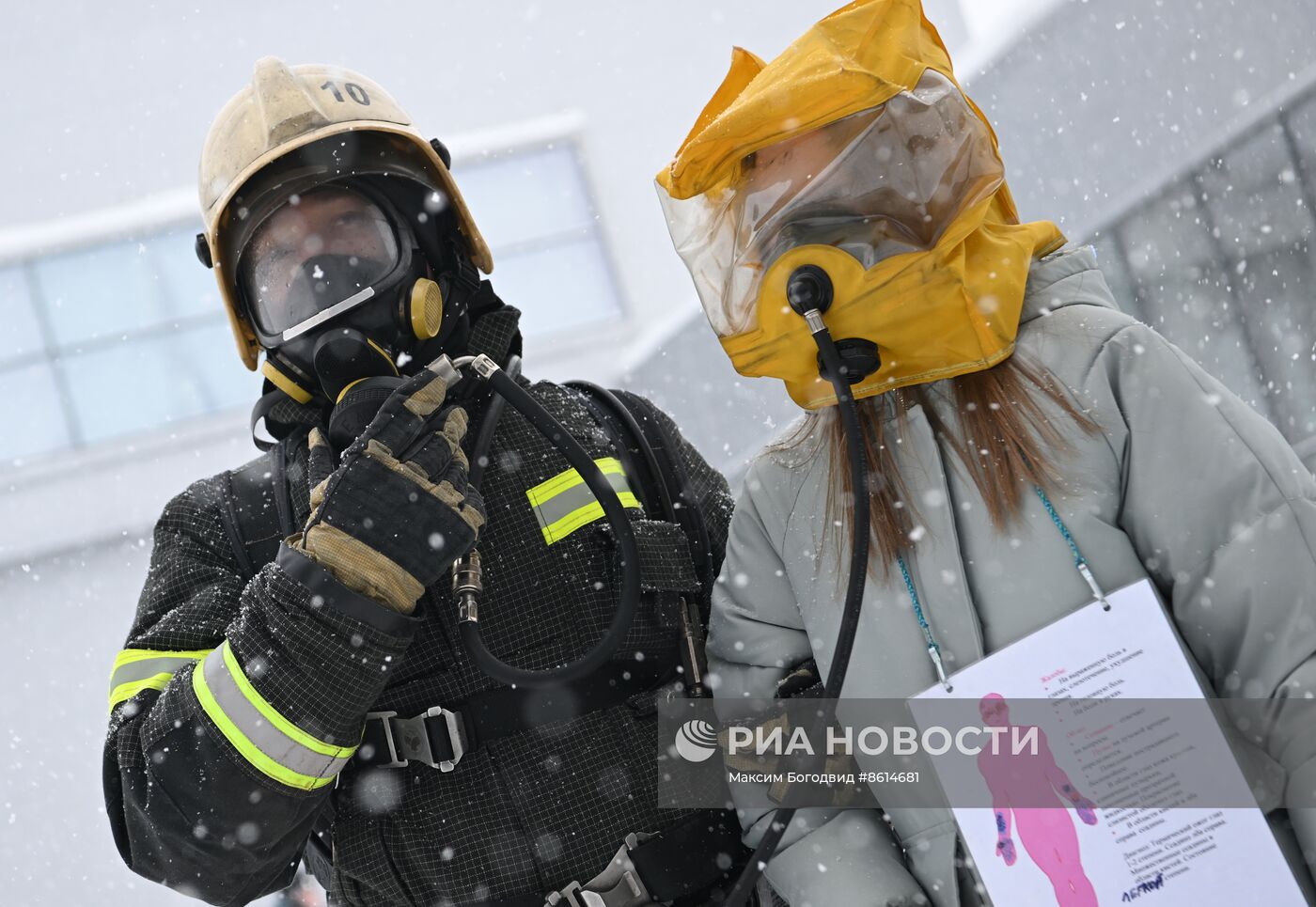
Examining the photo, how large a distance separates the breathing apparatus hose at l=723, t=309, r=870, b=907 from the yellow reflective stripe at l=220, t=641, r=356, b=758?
660mm

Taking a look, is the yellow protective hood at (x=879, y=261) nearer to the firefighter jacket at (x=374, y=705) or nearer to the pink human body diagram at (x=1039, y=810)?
the pink human body diagram at (x=1039, y=810)

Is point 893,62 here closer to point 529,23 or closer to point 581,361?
point 581,361

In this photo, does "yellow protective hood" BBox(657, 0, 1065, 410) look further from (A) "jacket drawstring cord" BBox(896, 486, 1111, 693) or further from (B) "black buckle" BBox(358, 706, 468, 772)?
(B) "black buckle" BBox(358, 706, 468, 772)

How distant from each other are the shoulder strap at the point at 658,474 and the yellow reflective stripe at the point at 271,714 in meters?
0.63

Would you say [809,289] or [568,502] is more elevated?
[809,289]

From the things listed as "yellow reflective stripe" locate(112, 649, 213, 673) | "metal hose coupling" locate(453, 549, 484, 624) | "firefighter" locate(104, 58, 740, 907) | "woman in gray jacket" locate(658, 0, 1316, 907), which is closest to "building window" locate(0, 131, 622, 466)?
"firefighter" locate(104, 58, 740, 907)

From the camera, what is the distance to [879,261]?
58.6 inches

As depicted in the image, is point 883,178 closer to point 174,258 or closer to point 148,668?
point 148,668

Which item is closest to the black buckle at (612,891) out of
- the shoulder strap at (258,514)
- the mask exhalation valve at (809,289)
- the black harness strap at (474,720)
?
the black harness strap at (474,720)

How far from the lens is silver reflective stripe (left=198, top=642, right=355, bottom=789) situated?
5.44 feet

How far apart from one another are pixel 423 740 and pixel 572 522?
1.44 ft

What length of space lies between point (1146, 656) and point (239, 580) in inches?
56.8

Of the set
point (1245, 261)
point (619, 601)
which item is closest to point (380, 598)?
point (619, 601)

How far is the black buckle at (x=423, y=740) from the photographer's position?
1821 millimetres
